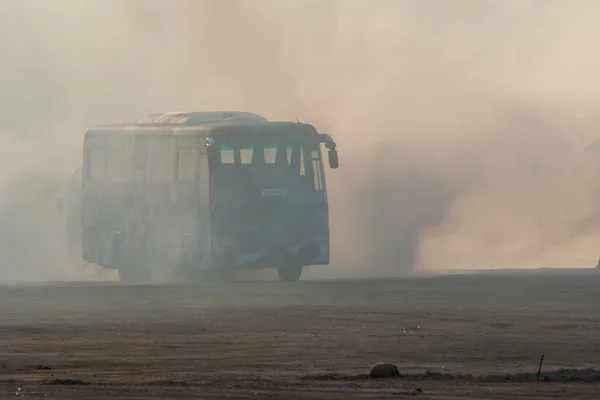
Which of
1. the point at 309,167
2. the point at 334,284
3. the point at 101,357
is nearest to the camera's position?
the point at 101,357

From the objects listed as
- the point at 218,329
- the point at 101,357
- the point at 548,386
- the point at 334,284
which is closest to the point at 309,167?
the point at 334,284

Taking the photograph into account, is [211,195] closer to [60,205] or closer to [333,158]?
[333,158]

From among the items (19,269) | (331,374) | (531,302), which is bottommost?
(19,269)

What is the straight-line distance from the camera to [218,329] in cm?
2916

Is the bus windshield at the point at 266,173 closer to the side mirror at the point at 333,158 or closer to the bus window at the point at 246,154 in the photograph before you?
the bus window at the point at 246,154

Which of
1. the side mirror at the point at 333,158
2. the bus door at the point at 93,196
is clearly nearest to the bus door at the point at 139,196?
the bus door at the point at 93,196

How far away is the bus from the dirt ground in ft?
11.9

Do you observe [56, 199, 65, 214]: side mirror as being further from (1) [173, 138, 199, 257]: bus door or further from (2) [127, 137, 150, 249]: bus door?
(1) [173, 138, 199, 257]: bus door

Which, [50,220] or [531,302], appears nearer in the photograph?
[531,302]

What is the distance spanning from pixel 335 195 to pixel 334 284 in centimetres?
1271

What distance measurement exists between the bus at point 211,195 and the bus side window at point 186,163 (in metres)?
0.02

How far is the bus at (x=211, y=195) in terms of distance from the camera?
152 feet

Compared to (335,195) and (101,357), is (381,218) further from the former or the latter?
(101,357)

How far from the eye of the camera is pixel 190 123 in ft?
155
